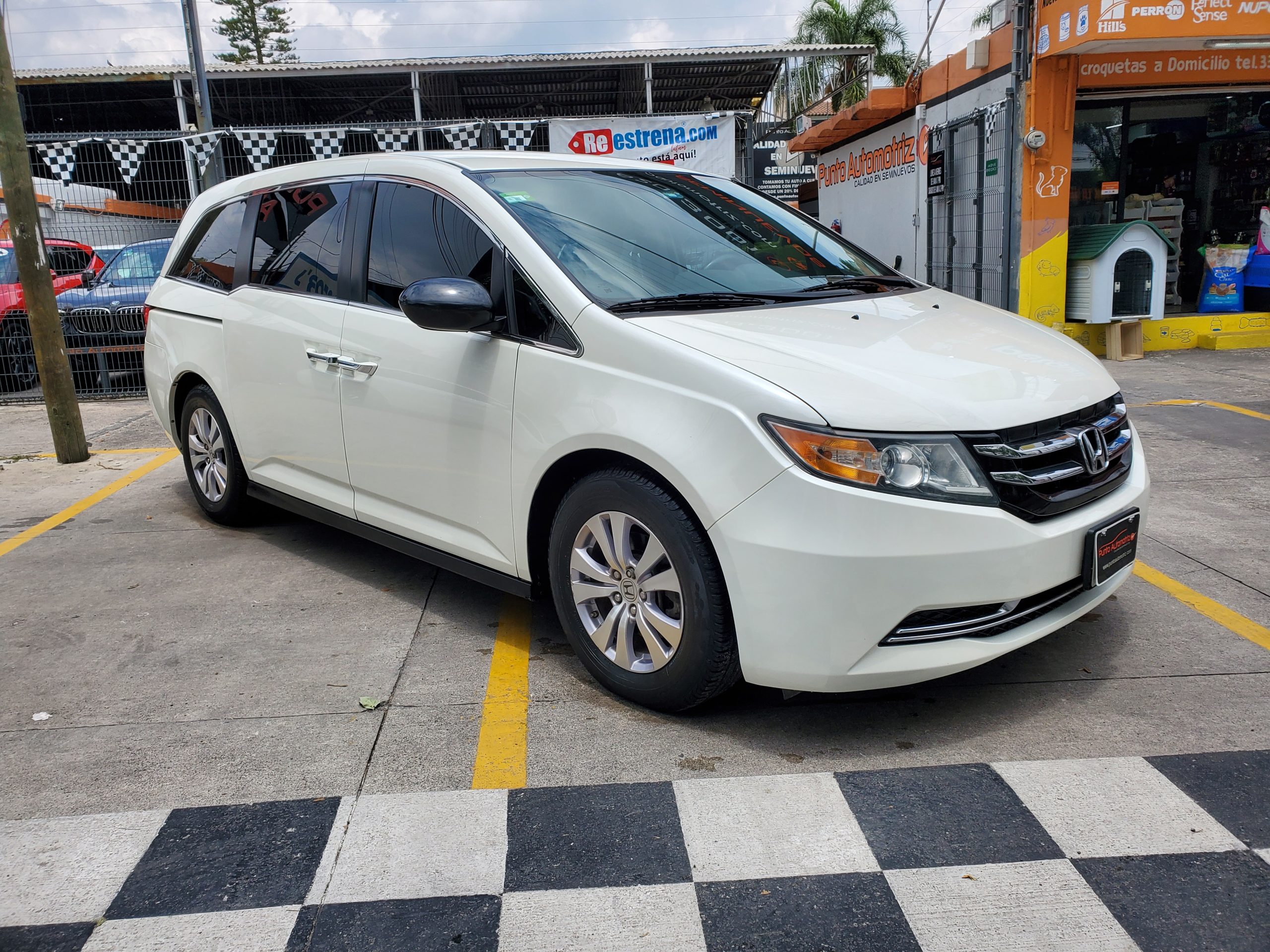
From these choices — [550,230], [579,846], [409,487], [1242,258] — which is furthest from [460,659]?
[1242,258]

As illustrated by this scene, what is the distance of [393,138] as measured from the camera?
12008mm

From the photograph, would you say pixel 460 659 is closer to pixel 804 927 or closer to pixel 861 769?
pixel 861 769

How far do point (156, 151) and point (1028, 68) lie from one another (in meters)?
9.17

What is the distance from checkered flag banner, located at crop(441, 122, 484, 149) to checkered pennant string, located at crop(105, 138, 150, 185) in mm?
3026

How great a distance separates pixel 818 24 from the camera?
1491 inches

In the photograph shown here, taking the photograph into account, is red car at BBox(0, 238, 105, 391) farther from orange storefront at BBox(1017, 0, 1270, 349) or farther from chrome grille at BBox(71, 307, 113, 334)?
orange storefront at BBox(1017, 0, 1270, 349)

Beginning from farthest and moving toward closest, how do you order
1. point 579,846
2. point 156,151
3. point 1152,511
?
point 156,151
point 1152,511
point 579,846

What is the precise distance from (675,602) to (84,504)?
463 cm

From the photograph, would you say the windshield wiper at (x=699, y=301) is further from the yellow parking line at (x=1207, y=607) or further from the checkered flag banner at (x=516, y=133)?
the checkered flag banner at (x=516, y=133)

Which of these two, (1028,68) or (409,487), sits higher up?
(1028,68)

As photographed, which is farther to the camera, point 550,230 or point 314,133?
point 314,133

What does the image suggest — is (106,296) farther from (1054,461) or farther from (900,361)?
(1054,461)

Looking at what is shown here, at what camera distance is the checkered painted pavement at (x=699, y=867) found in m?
2.22

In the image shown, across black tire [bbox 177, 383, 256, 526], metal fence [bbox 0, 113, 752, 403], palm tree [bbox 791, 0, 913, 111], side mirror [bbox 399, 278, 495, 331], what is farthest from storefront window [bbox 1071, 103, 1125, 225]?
palm tree [bbox 791, 0, 913, 111]
